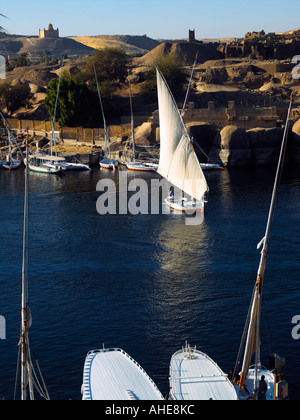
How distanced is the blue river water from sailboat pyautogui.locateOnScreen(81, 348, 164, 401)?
222 centimetres

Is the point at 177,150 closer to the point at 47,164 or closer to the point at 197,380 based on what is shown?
the point at 47,164

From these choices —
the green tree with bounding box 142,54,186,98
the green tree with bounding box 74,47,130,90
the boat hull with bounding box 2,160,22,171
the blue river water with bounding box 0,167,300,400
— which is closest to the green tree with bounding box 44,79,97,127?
the green tree with bounding box 142,54,186,98

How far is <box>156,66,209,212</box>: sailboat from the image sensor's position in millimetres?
54719

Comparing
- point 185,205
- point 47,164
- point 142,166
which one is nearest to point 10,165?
point 47,164

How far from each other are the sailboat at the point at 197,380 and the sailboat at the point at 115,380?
3.10 feet

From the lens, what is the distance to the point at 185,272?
127ft

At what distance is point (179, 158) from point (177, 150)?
786 millimetres

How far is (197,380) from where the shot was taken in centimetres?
2291

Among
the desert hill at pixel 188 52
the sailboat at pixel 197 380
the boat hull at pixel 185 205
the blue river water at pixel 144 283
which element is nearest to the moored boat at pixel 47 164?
the blue river water at pixel 144 283

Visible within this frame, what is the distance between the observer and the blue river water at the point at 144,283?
28.3m

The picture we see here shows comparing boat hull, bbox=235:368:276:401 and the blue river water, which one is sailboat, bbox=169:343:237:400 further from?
the blue river water

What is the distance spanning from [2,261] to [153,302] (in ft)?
41.8
